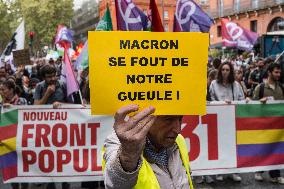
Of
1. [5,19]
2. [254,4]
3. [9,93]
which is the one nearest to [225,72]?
[9,93]

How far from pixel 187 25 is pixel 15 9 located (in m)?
60.6

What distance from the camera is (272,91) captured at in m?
6.37

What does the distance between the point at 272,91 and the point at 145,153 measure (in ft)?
15.1

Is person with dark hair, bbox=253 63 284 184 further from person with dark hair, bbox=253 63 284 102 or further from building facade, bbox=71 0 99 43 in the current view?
building facade, bbox=71 0 99 43

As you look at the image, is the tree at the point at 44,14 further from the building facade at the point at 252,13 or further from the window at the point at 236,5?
the window at the point at 236,5

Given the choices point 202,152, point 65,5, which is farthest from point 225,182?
point 65,5

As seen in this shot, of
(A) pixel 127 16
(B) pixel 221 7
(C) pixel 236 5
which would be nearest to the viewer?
(A) pixel 127 16

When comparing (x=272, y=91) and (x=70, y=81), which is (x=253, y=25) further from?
(x=70, y=81)

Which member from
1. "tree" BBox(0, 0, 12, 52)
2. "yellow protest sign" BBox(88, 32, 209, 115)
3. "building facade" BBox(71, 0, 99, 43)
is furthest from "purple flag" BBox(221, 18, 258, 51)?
"building facade" BBox(71, 0, 99, 43)

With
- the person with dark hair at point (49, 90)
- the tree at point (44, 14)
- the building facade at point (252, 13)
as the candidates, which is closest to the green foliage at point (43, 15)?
the tree at point (44, 14)

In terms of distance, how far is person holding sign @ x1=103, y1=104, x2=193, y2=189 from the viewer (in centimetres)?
177

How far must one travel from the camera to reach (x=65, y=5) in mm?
65125

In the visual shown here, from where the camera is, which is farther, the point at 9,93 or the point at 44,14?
the point at 44,14

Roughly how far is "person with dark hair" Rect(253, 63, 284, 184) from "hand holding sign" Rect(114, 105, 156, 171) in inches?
187
